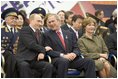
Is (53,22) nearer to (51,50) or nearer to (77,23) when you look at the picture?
(51,50)

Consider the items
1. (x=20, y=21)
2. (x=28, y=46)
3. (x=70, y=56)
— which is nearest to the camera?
(x=28, y=46)

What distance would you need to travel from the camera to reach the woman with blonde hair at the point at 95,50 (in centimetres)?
497

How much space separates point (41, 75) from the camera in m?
4.56

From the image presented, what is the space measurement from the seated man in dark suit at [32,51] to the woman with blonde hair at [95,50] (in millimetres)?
690

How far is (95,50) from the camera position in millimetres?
5059

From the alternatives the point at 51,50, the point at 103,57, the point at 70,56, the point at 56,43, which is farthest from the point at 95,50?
the point at 51,50

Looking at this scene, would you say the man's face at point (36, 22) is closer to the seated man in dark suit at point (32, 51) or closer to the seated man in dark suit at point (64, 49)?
the seated man in dark suit at point (32, 51)

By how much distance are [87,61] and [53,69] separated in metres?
0.52

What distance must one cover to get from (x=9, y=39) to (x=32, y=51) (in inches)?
15.9

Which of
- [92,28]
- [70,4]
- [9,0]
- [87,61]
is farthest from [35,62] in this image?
[70,4]

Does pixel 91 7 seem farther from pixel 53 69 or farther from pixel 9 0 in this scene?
pixel 53 69

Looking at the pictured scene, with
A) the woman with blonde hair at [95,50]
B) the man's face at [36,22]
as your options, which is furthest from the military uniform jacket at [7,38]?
the woman with blonde hair at [95,50]

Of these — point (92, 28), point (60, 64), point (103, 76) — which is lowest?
point (103, 76)

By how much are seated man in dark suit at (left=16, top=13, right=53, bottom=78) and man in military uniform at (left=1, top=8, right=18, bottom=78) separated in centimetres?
12
